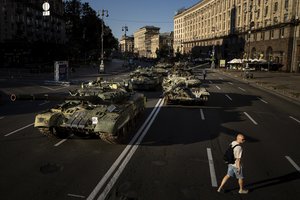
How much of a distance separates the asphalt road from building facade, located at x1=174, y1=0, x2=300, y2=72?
38.1 meters

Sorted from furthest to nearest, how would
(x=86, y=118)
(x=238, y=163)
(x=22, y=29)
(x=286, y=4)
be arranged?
(x=22, y=29)
(x=286, y=4)
(x=86, y=118)
(x=238, y=163)

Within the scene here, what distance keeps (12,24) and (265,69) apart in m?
60.5

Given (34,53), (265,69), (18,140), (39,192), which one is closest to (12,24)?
(34,53)

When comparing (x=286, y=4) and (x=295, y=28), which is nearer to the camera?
(x=295, y=28)

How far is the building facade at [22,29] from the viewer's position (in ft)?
207

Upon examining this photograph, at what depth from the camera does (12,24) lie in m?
70.4

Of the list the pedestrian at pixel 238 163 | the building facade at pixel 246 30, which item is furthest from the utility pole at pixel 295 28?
the pedestrian at pixel 238 163

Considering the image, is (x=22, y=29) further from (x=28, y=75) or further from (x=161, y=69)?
(x=161, y=69)

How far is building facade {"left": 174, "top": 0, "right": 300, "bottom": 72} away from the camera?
63688mm

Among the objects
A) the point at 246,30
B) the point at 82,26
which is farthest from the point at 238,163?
the point at 82,26

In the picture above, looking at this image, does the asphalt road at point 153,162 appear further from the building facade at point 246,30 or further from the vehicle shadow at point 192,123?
the building facade at point 246,30

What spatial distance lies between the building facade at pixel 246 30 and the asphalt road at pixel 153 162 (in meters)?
38.1

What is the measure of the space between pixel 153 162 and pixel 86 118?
3.08 meters

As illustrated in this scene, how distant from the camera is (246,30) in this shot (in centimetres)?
8575
